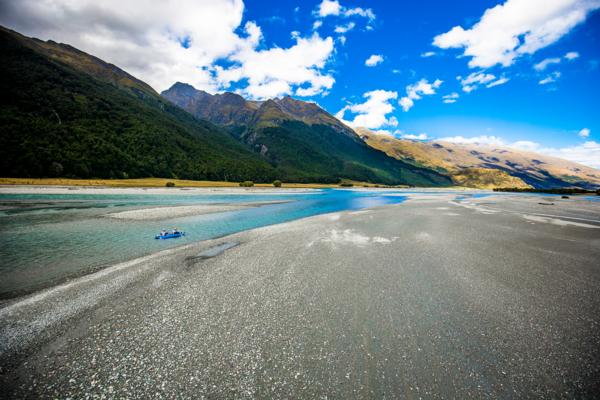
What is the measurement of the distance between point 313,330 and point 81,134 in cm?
13614

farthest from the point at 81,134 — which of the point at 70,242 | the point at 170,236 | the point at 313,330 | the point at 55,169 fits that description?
the point at 313,330

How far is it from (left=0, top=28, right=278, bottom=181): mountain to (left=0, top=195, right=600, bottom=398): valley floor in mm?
Answer: 98306

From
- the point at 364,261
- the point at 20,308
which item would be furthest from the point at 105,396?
the point at 364,261

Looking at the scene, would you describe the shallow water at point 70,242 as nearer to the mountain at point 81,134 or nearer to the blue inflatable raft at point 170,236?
the blue inflatable raft at point 170,236

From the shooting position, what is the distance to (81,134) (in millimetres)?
98125

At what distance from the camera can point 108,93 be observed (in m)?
166

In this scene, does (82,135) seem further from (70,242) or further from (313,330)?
(313,330)

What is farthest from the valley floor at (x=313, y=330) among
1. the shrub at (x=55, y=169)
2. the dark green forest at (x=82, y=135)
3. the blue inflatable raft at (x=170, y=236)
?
the dark green forest at (x=82, y=135)

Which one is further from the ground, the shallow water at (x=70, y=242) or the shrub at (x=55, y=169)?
the shrub at (x=55, y=169)

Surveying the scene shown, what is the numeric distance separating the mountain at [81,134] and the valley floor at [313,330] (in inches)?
3870

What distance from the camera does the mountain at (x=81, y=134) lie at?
7662cm

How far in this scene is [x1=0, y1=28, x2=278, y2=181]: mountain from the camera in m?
76.6

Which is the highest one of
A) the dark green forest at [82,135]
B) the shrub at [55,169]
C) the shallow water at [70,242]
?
the dark green forest at [82,135]

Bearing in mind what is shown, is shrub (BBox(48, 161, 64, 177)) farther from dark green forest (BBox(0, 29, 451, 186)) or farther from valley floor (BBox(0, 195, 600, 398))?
valley floor (BBox(0, 195, 600, 398))
